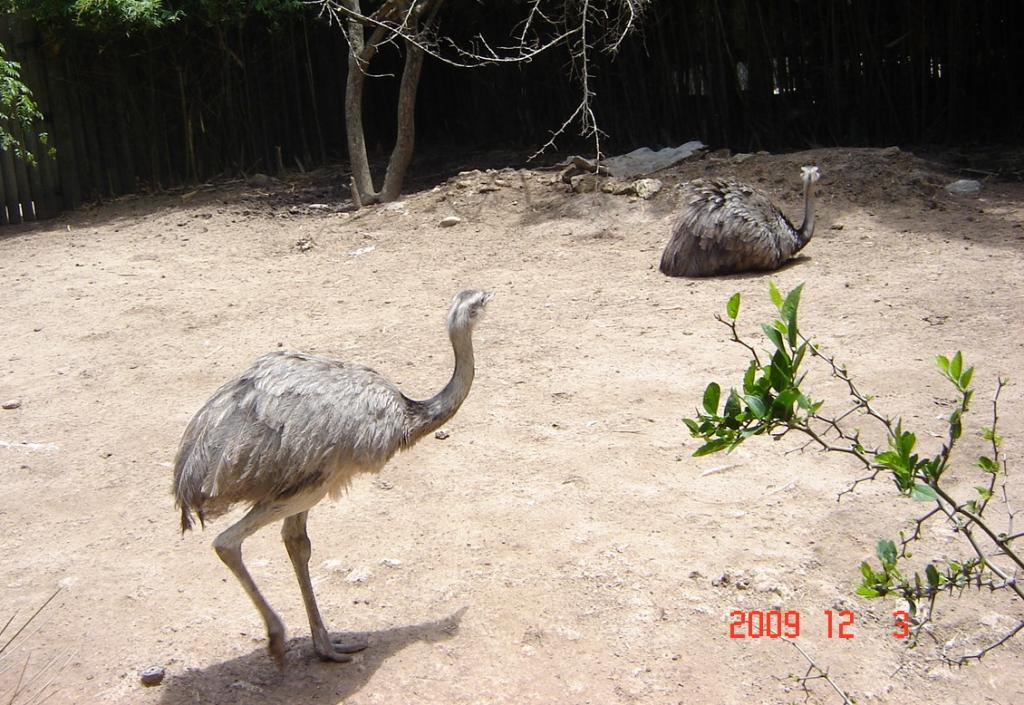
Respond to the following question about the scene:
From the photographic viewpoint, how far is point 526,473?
5.01 meters

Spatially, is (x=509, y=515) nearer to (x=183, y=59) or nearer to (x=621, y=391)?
(x=621, y=391)

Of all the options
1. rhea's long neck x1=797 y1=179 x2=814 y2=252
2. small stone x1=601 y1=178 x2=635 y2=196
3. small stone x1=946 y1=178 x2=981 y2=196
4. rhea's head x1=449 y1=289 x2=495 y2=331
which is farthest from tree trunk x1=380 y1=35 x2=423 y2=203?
rhea's head x1=449 y1=289 x2=495 y2=331

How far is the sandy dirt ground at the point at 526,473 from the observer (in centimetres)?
372


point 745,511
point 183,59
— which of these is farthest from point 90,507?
point 183,59

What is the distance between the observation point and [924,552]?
13.5 feet

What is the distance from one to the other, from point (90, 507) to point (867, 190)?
6.53m

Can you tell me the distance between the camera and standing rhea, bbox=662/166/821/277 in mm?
7684

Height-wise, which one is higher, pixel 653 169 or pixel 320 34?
pixel 320 34

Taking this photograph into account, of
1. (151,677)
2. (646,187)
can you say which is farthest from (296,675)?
(646,187)

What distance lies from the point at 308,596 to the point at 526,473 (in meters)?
1.47

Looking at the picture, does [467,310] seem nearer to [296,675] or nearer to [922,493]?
[296,675]

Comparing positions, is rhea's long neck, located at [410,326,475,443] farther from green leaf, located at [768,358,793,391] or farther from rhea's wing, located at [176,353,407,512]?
green leaf, located at [768,358,793,391]

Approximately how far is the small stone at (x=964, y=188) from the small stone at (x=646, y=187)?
2.37m
